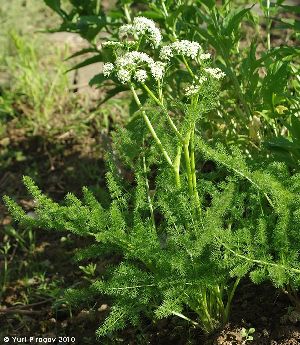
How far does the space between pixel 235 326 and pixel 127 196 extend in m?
0.59

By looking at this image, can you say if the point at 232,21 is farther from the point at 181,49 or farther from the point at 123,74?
the point at 123,74

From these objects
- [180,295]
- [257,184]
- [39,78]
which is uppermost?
[257,184]

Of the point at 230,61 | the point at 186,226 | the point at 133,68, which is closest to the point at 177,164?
the point at 186,226

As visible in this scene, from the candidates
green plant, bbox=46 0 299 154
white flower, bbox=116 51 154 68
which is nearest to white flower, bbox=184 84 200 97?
white flower, bbox=116 51 154 68

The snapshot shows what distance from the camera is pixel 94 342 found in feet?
7.52

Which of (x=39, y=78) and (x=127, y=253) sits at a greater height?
(x=127, y=253)

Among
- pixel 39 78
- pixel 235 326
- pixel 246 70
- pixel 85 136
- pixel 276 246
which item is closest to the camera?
pixel 276 246

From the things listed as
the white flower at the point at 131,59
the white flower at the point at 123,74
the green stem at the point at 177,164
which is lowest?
the green stem at the point at 177,164

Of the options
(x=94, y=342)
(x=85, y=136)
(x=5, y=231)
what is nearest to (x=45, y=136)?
(x=85, y=136)

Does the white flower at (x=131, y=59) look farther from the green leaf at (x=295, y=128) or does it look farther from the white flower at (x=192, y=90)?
the green leaf at (x=295, y=128)

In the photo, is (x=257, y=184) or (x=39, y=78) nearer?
(x=257, y=184)

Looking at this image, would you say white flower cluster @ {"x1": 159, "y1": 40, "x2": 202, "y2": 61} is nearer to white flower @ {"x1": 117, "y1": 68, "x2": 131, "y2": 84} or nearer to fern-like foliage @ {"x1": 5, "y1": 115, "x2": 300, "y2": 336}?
white flower @ {"x1": 117, "y1": 68, "x2": 131, "y2": 84}

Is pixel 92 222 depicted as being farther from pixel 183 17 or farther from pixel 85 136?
pixel 85 136

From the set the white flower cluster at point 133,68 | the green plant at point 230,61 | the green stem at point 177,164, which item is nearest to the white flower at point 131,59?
the white flower cluster at point 133,68
